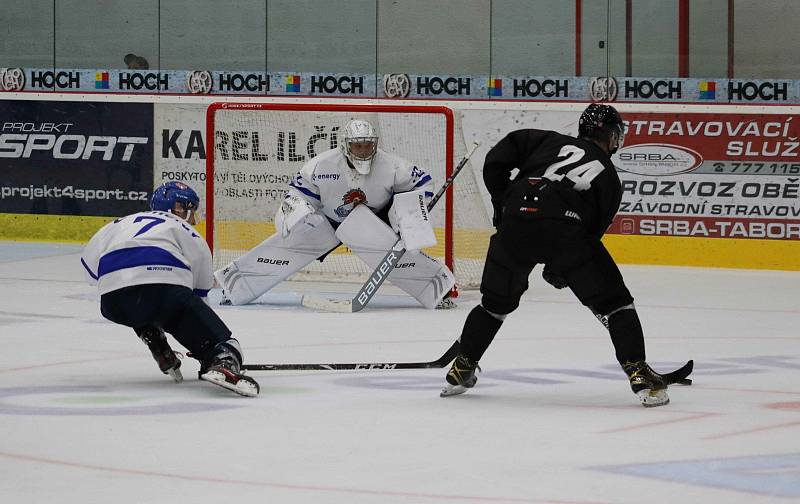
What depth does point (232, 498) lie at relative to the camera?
3443 millimetres

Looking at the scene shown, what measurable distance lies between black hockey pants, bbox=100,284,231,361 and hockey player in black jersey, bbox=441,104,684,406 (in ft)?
2.63

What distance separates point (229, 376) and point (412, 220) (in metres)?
2.93

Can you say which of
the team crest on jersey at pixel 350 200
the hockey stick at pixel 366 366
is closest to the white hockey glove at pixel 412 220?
the team crest on jersey at pixel 350 200

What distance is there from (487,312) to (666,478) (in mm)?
1395

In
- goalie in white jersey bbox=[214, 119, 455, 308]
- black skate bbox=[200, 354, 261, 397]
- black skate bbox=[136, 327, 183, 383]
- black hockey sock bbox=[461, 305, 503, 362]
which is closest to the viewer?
black skate bbox=[200, 354, 261, 397]

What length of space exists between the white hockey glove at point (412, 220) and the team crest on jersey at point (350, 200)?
0.54 ft

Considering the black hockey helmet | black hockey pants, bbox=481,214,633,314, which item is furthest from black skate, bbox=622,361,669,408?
the black hockey helmet

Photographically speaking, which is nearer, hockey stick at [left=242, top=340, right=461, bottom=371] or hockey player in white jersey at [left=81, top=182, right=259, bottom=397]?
hockey player in white jersey at [left=81, top=182, right=259, bottom=397]

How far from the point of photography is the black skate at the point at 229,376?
16.0 ft

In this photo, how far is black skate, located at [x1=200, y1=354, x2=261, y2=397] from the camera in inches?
192

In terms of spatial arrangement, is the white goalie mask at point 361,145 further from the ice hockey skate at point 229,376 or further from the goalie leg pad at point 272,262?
the ice hockey skate at point 229,376

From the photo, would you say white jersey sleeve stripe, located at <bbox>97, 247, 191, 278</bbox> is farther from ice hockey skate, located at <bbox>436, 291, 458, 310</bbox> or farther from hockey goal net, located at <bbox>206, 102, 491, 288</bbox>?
hockey goal net, located at <bbox>206, 102, 491, 288</bbox>

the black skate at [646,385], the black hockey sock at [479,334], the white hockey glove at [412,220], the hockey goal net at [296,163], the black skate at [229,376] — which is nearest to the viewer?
the black skate at [646,385]

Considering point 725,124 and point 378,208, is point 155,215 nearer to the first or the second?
point 378,208
